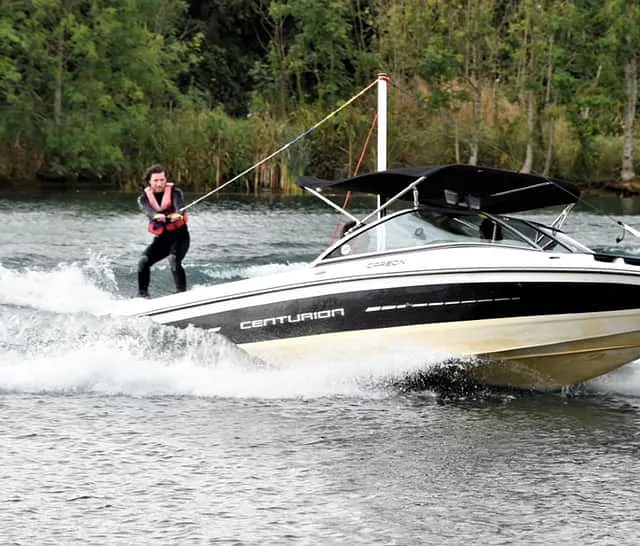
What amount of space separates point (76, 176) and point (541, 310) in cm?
4001

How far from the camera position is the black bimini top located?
39.9ft

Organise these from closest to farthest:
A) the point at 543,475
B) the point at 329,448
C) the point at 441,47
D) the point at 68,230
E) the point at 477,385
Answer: the point at 543,475
the point at 329,448
the point at 477,385
the point at 68,230
the point at 441,47

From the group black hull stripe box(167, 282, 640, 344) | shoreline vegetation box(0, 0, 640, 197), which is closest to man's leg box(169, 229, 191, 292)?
black hull stripe box(167, 282, 640, 344)

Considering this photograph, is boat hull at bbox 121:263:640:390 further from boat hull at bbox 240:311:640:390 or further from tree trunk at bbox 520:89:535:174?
tree trunk at bbox 520:89:535:174

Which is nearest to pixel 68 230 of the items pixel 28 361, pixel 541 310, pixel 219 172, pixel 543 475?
pixel 219 172

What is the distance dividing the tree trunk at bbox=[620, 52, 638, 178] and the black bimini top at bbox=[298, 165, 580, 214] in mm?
33399

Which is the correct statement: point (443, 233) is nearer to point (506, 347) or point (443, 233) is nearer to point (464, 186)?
point (464, 186)

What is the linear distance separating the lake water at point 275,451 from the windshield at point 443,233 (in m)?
1.09

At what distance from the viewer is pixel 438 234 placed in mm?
11914

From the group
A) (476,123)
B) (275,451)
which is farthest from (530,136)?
(275,451)

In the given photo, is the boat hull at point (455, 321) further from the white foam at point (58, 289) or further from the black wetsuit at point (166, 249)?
the white foam at point (58, 289)

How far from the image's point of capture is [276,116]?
51.8m

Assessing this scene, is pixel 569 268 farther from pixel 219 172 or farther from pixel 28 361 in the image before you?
pixel 219 172

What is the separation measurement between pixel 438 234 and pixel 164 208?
4.20 m
